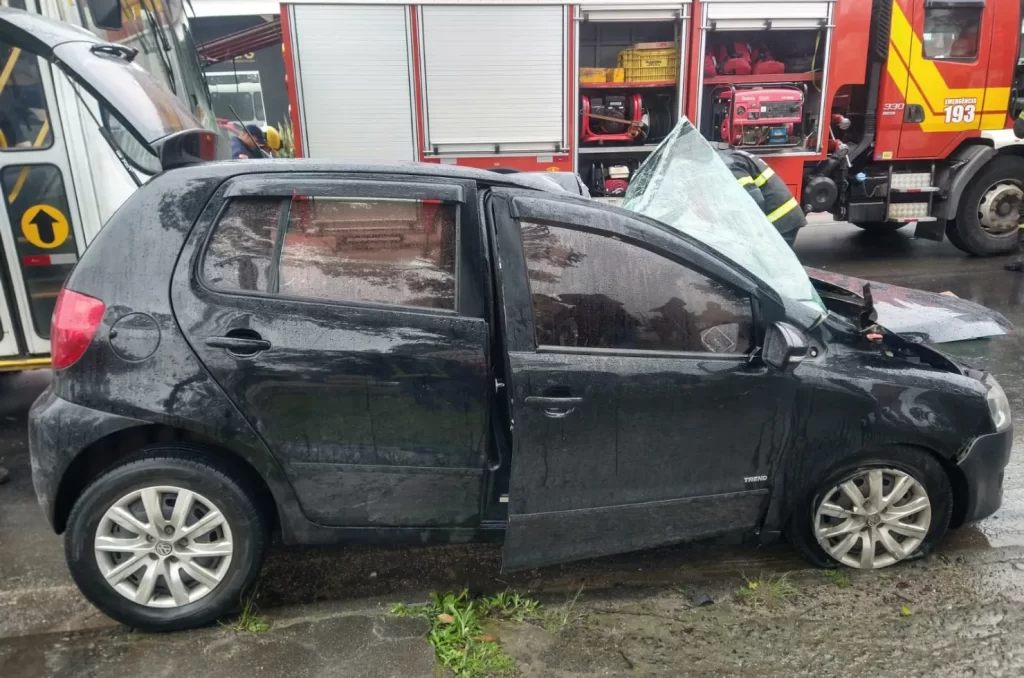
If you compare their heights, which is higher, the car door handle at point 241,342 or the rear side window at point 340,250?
the rear side window at point 340,250

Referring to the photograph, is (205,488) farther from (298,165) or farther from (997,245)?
(997,245)

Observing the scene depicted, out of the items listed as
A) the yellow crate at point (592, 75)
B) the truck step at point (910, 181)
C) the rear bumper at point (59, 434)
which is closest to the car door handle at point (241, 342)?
the rear bumper at point (59, 434)

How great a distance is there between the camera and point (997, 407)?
3062 millimetres

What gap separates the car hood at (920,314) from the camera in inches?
141

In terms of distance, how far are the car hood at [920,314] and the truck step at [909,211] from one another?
17.9ft

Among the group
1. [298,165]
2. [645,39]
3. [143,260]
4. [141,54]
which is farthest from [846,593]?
[645,39]

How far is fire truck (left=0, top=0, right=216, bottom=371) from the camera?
441 centimetres

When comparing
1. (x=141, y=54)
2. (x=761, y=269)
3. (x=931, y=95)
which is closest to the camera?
(x=761, y=269)

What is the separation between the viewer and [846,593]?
2986mm

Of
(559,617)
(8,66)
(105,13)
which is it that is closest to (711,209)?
(559,617)

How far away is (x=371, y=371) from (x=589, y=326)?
0.79 metres

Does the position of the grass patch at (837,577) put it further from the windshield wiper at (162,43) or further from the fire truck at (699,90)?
the fire truck at (699,90)

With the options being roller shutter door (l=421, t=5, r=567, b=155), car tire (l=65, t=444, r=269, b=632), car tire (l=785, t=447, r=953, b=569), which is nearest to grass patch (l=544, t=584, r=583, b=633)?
car tire (l=785, t=447, r=953, b=569)

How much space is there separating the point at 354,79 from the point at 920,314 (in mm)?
6226
